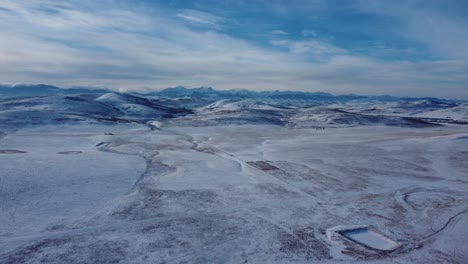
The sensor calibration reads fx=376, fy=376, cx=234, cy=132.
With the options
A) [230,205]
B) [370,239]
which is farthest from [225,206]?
[370,239]

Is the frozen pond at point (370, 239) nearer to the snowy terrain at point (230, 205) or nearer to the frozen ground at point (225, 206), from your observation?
the snowy terrain at point (230, 205)

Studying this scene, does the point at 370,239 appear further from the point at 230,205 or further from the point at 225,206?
the point at 225,206

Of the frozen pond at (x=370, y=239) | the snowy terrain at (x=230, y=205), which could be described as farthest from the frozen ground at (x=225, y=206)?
the frozen pond at (x=370, y=239)

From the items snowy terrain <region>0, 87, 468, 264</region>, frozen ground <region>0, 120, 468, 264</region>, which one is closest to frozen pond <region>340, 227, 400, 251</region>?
snowy terrain <region>0, 87, 468, 264</region>

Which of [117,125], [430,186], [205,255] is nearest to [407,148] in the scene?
[430,186]

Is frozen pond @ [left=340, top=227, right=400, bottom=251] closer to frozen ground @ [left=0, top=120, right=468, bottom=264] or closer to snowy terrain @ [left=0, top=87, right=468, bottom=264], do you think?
snowy terrain @ [left=0, top=87, right=468, bottom=264]
